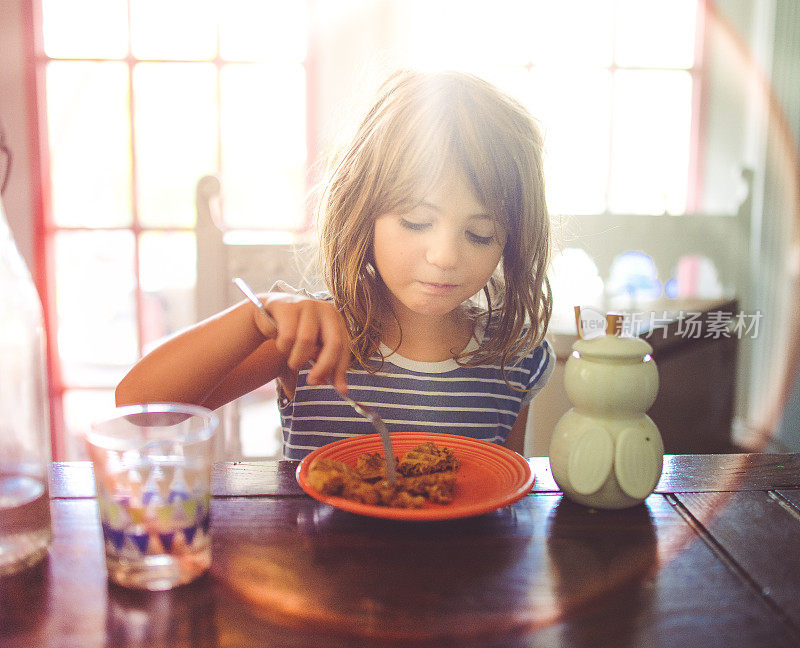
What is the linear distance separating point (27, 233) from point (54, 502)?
1.99 m

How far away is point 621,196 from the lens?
2.75 meters

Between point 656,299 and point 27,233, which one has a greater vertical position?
point 27,233

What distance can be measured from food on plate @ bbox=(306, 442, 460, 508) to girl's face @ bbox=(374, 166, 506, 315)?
0.75 feet

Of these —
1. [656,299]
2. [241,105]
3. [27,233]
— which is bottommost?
[656,299]

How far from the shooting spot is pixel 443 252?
800 mm

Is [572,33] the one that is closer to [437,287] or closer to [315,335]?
[437,287]

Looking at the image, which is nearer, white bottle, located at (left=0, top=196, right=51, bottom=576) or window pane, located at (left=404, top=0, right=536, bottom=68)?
white bottle, located at (left=0, top=196, right=51, bottom=576)

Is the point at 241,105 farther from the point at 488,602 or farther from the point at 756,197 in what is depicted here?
the point at 488,602

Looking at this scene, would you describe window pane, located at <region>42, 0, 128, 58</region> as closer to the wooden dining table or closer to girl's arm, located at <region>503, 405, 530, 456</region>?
girl's arm, located at <region>503, 405, 530, 456</region>

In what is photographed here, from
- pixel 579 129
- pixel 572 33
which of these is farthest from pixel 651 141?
pixel 572 33

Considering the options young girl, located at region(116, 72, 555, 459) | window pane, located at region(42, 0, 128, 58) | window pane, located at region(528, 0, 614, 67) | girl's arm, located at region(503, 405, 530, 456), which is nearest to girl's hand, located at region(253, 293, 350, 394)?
young girl, located at region(116, 72, 555, 459)

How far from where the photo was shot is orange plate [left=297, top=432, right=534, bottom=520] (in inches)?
21.4

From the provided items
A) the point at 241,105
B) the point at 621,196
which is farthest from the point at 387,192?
the point at 621,196

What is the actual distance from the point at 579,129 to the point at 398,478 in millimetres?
2311
